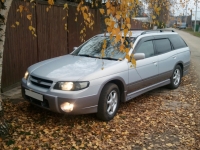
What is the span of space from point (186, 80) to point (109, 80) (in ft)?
15.9

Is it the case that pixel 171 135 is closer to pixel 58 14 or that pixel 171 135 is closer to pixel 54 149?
pixel 54 149

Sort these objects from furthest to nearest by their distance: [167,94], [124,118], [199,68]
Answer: [199,68] → [167,94] → [124,118]

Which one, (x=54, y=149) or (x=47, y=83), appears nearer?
(x=54, y=149)

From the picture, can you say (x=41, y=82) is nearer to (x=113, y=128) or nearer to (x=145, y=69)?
(x=113, y=128)

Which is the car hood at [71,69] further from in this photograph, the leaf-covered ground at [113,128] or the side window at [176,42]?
the side window at [176,42]

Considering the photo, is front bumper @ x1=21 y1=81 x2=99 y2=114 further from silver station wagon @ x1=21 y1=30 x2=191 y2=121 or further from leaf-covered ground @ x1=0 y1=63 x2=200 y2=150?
leaf-covered ground @ x1=0 y1=63 x2=200 y2=150

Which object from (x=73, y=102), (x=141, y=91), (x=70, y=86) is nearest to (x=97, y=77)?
(x=70, y=86)

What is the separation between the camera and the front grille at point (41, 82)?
4.34m

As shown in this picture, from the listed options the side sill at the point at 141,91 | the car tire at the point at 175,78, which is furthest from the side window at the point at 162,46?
the side sill at the point at 141,91

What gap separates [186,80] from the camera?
8.56 m

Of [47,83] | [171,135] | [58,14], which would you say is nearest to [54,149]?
[47,83]

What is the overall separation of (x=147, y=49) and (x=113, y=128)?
2.26 meters

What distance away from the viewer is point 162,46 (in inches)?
257

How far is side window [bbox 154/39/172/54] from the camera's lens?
6.31 meters
